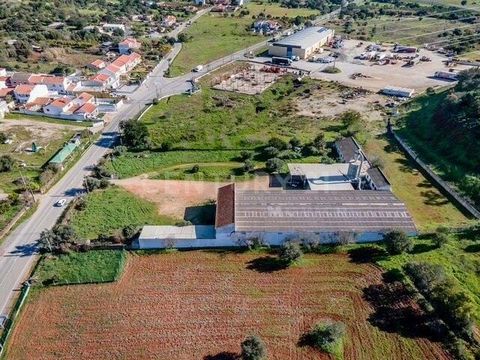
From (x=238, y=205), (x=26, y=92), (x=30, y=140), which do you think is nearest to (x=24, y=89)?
(x=26, y=92)

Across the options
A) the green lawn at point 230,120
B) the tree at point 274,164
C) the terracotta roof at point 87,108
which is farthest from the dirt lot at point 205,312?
the terracotta roof at point 87,108

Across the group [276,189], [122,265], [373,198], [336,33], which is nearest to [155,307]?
[122,265]

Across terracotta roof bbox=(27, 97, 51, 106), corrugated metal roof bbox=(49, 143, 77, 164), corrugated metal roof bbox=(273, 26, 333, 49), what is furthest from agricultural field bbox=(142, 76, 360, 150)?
corrugated metal roof bbox=(273, 26, 333, 49)

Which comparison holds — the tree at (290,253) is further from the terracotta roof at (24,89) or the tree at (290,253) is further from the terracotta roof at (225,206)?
the terracotta roof at (24,89)

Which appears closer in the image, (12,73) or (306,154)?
(306,154)

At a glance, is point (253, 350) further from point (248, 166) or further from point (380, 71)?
point (380, 71)

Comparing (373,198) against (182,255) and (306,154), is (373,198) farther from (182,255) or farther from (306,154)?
(182,255)

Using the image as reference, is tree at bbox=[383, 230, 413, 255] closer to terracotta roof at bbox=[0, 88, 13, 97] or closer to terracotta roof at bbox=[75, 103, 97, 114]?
terracotta roof at bbox=[75, 103, 97, 114]
